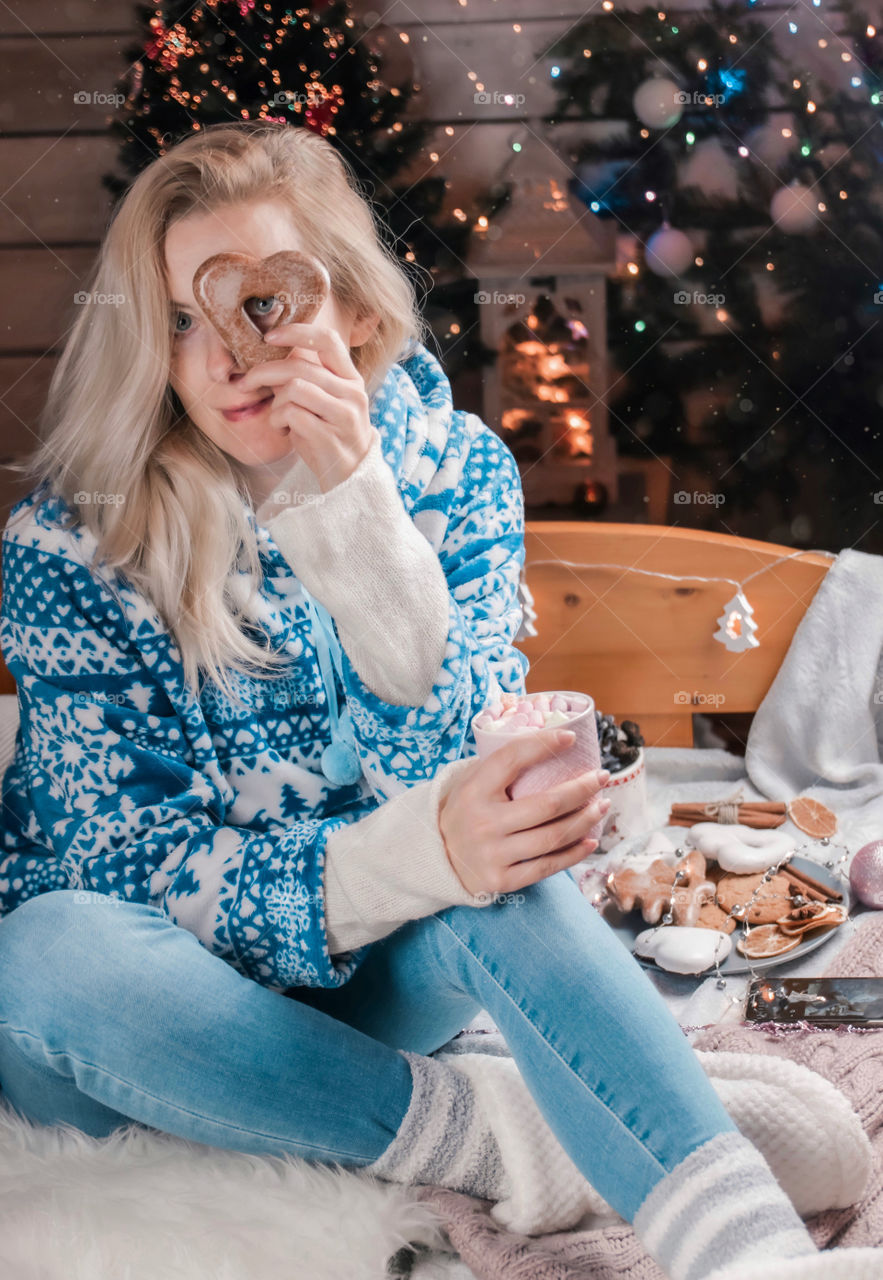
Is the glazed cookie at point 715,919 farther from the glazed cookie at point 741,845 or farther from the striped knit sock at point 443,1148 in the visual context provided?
the striped knit sock at point 443,1148

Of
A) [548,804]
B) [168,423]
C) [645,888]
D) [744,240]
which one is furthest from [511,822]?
[744,240]

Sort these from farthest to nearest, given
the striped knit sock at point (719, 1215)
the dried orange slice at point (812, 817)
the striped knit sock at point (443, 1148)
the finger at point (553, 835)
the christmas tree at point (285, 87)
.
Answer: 1. the christmas tree at point (285, 87)
2. the dried orange slice at point (812, 817)
3. the striped knit sock at point (443, 1148)
4. the finger at point (553, 835)
5. the striped knit sock at point (719, 1215)

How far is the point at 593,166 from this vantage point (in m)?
1.93

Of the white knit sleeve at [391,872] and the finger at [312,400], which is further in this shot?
the finger at [312,400]

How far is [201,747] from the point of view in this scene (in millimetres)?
1146

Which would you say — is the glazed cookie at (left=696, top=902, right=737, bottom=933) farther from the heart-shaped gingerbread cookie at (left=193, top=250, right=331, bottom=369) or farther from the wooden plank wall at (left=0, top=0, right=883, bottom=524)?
the wooden plank wall at (left=0, top=0, right=883, bottom=524)

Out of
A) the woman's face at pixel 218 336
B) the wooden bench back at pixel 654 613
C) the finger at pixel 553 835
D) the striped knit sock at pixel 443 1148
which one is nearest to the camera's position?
the finger at pixel 553 835

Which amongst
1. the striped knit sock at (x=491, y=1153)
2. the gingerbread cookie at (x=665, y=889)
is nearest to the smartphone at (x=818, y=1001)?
the gingerbread cookie at (x=665, y=889)

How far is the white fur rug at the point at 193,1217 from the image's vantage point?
0.89 meters

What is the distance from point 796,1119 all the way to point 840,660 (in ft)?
3.57

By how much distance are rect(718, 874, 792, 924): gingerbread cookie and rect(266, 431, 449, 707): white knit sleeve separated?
0.66m

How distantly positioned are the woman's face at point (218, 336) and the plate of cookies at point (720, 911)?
753 mm

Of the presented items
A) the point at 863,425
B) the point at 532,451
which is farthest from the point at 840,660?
the point at 532,451

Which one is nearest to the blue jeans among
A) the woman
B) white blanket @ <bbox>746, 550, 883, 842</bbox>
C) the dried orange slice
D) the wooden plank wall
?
the woman
